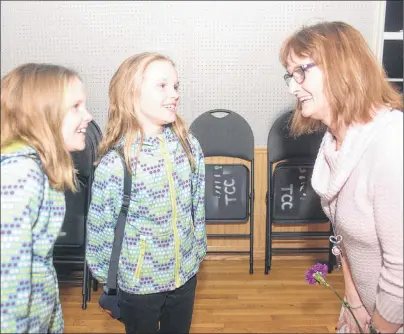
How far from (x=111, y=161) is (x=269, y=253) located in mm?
2274

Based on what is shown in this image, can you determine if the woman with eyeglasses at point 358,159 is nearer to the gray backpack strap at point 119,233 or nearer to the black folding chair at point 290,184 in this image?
the gray backpack strap at point 119,233

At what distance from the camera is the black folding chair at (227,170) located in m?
4.05

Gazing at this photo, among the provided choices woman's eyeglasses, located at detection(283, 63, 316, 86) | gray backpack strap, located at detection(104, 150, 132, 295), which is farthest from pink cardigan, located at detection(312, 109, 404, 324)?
gray backpack strap, located at detection(104, 150, 132, 295)

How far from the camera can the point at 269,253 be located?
13.5ft

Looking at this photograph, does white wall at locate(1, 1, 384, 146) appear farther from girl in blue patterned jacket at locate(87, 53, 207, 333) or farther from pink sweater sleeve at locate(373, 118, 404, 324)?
pink sweater sleeve at locate(373, 118, 404, 324)

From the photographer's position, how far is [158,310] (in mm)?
2203

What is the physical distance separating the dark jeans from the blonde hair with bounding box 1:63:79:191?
74 cm

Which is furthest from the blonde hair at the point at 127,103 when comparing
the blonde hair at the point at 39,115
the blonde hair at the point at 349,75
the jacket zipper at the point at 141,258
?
the blonde hair at the point at 349,75

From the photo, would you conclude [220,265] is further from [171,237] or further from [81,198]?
[171,237]

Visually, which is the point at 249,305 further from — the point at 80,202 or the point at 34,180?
the point at 34,180

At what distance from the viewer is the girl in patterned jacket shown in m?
1.40

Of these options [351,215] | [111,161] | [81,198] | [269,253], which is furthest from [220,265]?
[351,215]

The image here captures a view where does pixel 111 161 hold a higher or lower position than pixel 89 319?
higher

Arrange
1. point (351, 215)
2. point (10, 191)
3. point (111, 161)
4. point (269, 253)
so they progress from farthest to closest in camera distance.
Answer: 1. point (269, 253)
2. point (111, 161)
3. point (351, 215)
4. point (10, 191)
